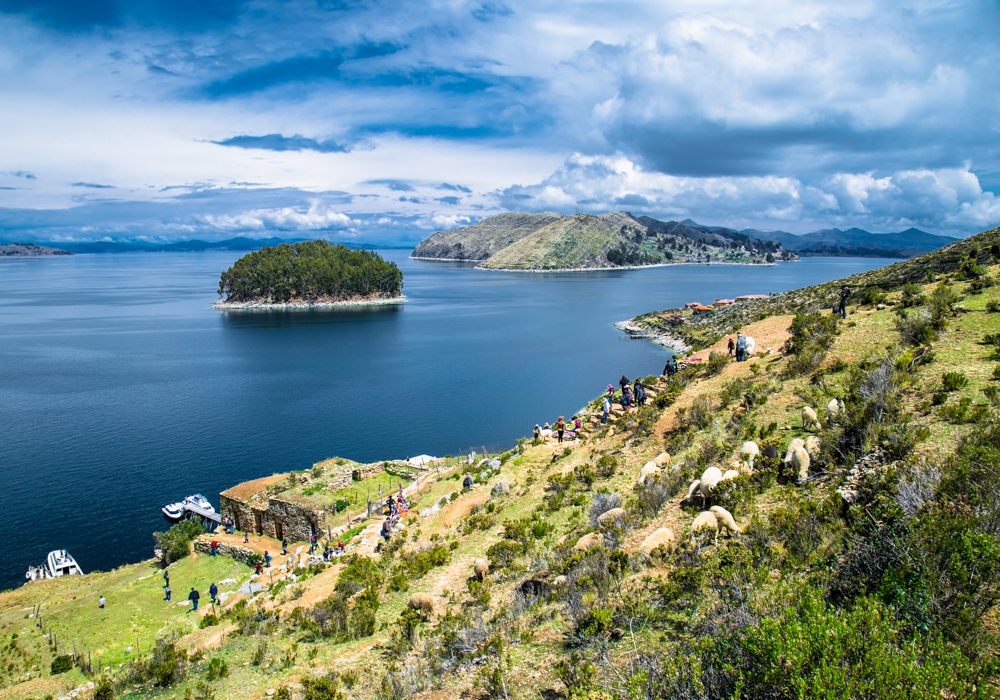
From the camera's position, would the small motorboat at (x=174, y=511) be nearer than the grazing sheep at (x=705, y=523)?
No

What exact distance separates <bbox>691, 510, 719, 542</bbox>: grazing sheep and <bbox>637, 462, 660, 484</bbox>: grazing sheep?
12.8 feet

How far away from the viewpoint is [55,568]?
26.8 meters

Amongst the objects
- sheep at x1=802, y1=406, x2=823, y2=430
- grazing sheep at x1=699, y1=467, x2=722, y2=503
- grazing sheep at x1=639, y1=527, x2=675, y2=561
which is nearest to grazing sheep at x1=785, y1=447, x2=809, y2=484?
grazing sheep at x1=699, y1=467, x2=722, y2=503

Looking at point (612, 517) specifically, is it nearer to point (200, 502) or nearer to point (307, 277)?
point (200, 502)

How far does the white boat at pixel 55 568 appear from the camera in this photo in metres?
26.4

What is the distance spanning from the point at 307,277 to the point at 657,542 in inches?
5470

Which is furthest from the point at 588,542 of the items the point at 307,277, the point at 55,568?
the point at 307,277

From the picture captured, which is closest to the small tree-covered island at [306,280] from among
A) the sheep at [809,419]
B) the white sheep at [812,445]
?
the sheep at [809,419]

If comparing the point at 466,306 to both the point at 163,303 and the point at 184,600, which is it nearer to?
the point at 163,303

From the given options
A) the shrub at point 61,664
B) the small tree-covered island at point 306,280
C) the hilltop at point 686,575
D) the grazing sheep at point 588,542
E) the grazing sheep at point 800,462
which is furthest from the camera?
the small tree-covered island at point 306,280

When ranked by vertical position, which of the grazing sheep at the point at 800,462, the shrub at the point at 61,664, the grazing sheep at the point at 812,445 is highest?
the grazing sheep at the point at 812,445

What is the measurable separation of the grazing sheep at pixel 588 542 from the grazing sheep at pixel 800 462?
4453 millimetres

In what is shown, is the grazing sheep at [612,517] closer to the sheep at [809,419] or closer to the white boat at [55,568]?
the sheep at [809,419]

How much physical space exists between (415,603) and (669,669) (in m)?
7.19
